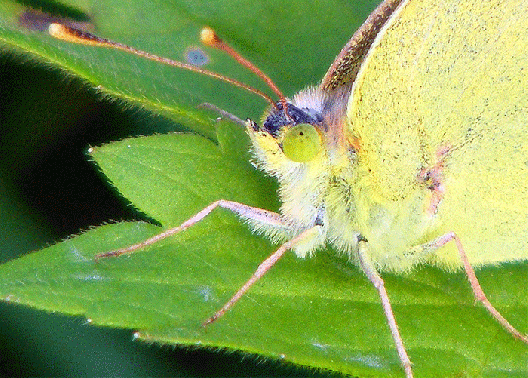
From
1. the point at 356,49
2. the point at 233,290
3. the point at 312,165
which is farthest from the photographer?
the point at 356,49

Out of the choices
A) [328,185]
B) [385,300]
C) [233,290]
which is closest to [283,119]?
[328,185]

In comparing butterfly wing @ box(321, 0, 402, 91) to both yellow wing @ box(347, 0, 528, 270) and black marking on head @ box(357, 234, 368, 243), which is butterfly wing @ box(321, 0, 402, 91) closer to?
yellow wing @ box(347, 0, 528, 270)

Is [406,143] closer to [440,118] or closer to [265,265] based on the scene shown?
[440,118]

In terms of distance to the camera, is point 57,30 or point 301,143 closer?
point 57,30

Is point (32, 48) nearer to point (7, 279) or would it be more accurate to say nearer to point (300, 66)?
point (7, 279)

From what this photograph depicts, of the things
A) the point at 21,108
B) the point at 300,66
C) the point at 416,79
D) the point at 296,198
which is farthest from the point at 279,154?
the point at 21,108
